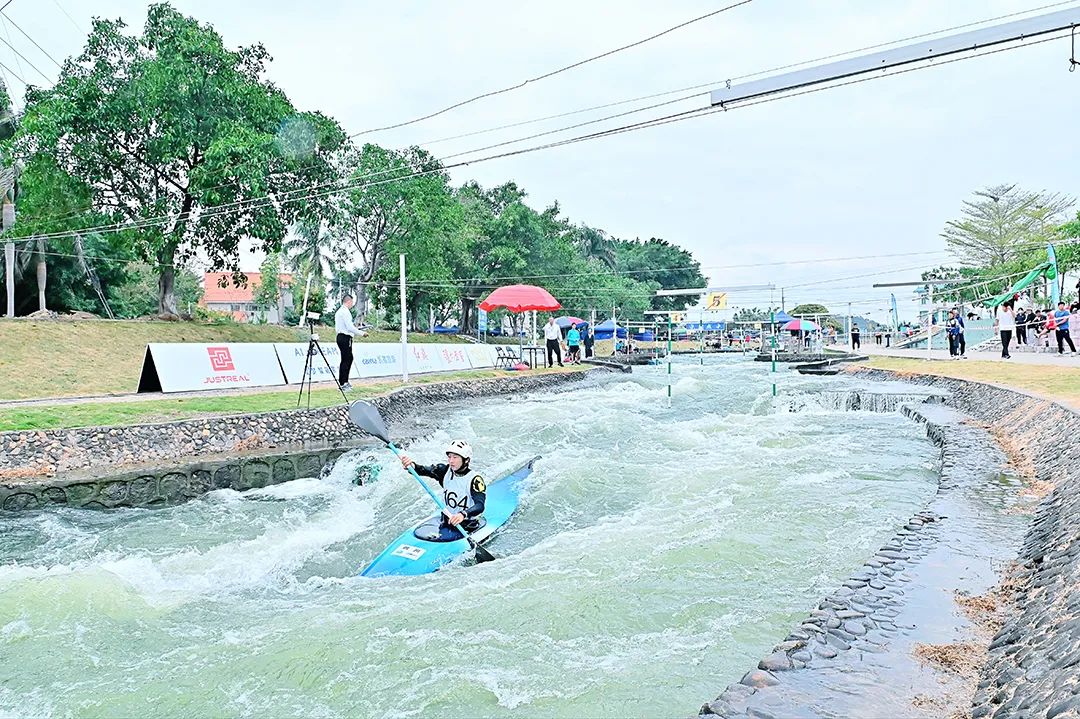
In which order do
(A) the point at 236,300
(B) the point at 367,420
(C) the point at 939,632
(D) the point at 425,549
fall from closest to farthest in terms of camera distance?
(C) the point at 939,632 → (D) the point at 425,549 → (B) the point at 367,420 → (A) the point at 236,300

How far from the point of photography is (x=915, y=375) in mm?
18859

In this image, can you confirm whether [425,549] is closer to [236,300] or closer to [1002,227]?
[1002,227]

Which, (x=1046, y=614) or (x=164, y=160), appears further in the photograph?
(x=164, y=160)

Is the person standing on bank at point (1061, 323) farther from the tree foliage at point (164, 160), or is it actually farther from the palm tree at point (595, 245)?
the palm tree at point (595, 245)

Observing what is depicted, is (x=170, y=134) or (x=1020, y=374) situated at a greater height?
(x=170, y=134)

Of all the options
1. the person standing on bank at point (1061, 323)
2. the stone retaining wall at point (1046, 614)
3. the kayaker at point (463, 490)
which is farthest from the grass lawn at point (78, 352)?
the person standing on bank at point (1061, 323)

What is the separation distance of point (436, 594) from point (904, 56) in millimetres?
7929

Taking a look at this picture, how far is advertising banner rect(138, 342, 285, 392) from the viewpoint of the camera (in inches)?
521

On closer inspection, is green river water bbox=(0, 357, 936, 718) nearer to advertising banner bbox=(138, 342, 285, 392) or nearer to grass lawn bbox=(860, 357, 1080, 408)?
grass lawn bbox=(860, 357, 1080, 408)

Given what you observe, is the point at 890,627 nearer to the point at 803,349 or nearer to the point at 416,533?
the point at 416,533

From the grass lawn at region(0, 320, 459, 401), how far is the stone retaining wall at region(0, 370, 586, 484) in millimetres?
6003

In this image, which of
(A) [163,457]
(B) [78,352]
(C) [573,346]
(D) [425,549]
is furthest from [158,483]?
(C) [573,346]

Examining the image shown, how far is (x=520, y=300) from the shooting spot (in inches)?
821

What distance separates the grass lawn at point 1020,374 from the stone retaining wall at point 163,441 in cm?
1046
